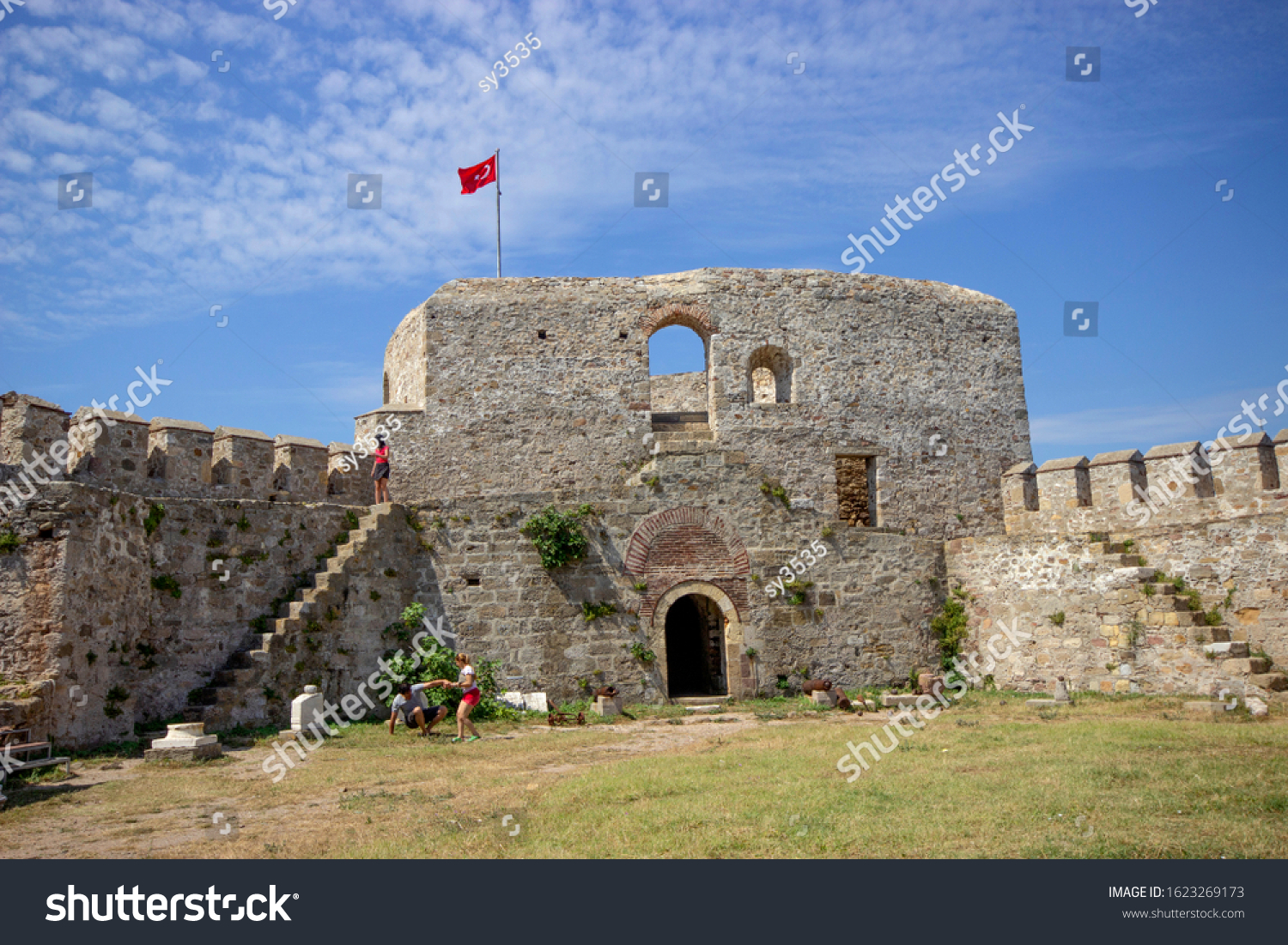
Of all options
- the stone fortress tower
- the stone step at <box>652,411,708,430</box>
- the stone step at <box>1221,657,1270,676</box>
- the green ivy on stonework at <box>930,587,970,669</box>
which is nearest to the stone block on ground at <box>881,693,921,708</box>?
the stone fortress tower

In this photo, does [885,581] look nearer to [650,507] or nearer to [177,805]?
[650,507]

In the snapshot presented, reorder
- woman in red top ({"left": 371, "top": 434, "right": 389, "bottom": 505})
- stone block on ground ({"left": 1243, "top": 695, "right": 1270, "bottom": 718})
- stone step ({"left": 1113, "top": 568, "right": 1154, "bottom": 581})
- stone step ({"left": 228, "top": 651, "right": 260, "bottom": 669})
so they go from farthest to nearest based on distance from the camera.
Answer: woman in red top ({"left": 371, "top": 434, "right": 389, "bottom": 505}) < stone step ({"left": 1113, "top": 568, "right": 1154, "bottom": 581}) < stone step ({"left": 228, "top": 651, "right": 260, "bottom": 669}) < stone block on ground ({"left": 1243, "top": 695, "right": 1270, "bottom": 718})

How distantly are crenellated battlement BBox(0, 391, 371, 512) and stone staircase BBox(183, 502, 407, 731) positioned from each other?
179 cm

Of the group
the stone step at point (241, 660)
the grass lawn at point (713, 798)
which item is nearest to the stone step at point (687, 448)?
the grass lawn at point (713, 798)

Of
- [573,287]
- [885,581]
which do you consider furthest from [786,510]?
[573,287]

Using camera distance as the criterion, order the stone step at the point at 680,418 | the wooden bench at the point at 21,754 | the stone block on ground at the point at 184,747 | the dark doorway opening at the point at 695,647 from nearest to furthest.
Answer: the wooden bench at the point at 21,754
the stone block on ground at the point at 184,747
the dark doorway opening at the point at 695,647
the stone step at the point at 680,418

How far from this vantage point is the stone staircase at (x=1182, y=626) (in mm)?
13562

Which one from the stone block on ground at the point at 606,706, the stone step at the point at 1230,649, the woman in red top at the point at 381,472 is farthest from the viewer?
the woman in red top at the point at 381,472

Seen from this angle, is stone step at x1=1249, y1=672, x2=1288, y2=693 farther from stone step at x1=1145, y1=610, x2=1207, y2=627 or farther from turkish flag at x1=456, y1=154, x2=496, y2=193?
turkish flag at x1=456, y1=154, x2=496, y2=193

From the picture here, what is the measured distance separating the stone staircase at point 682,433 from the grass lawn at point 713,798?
23.3 feet

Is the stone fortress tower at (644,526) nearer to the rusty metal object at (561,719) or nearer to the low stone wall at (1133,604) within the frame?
the low stone wall at (1133,604)

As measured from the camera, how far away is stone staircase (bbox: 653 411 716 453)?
18.2 m

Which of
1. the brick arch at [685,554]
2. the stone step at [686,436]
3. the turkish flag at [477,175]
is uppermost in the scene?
the turkish flag at [477,175]

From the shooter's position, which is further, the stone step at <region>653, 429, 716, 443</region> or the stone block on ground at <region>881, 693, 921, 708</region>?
the stone step at <region>653, 429, 716, 443</region>
